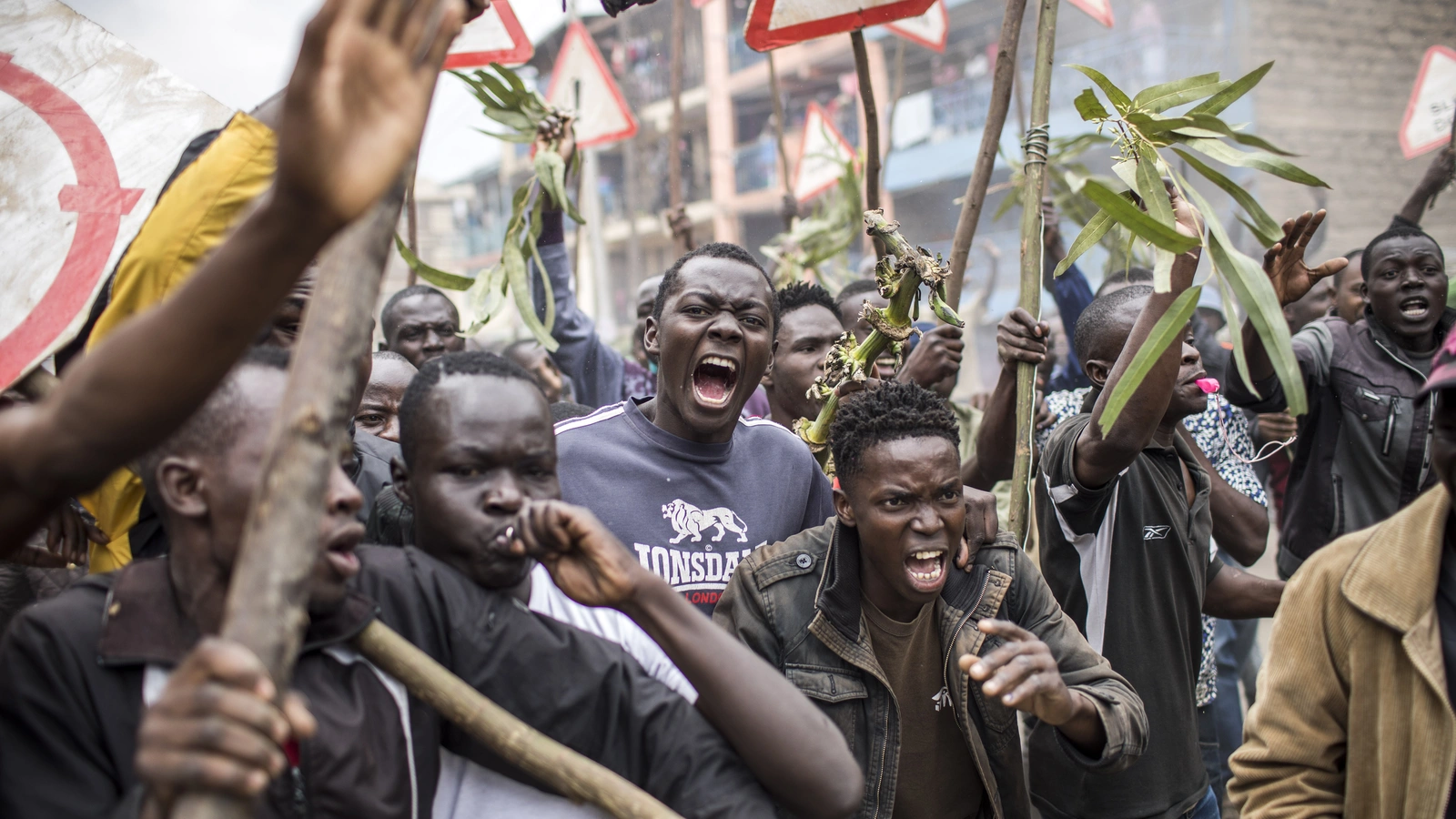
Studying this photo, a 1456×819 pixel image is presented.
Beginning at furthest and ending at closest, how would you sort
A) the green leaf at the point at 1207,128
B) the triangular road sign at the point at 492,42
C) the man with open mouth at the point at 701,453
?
the triangular road sign at the point at 492,42
the man with open mouth at the point at 701,453
the green leaf at the point at 1207,128

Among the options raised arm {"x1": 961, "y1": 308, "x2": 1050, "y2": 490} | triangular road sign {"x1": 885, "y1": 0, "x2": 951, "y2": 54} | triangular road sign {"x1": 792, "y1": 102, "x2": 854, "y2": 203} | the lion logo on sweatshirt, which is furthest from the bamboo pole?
triangular road sign {"x1": 792, "y1": 102, "x2": 854, "y2": 203}

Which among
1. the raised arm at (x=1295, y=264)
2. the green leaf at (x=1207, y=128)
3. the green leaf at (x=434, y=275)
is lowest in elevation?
the raised arm at (x=1295, y=264)

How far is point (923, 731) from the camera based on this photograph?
94.5 inches

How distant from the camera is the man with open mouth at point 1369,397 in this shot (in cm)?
403

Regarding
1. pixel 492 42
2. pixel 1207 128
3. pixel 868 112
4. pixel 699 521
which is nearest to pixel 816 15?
pixel 868 112

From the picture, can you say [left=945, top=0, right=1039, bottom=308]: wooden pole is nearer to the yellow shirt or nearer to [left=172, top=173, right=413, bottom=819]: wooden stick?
the yellow shirt

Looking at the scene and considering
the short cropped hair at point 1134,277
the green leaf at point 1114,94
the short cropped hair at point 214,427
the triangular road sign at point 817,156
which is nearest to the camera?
the short cropped hair at point 214,427

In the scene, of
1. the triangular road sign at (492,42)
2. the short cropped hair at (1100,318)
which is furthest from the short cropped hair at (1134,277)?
the triangular road sign at (492,42)

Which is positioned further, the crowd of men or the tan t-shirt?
the tan t-shirt

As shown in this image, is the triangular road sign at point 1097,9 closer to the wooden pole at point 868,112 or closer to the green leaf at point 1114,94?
the wooden pole at point 868,112

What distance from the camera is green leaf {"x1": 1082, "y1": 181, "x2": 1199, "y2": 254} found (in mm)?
1887

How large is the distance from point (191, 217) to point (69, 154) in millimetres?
326

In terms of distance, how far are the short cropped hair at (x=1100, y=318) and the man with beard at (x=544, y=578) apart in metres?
1.94

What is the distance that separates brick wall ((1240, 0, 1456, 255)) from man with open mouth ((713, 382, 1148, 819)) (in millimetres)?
11633
